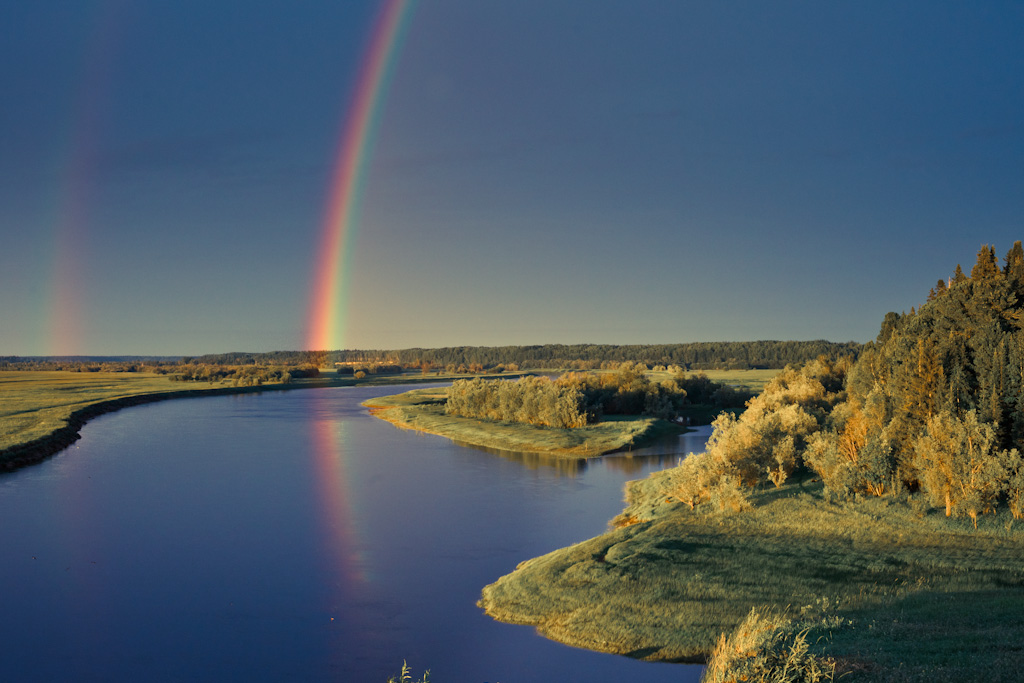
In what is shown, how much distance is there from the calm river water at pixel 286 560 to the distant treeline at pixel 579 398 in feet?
48.5

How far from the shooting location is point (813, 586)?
18750 millimetres

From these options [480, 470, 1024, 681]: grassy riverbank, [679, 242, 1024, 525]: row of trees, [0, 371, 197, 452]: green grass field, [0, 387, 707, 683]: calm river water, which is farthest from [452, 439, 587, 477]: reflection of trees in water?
[0, 371, 197, 452]: green grass field

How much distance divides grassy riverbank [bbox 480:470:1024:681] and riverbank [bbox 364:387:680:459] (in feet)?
94.3

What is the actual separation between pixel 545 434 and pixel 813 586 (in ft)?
136

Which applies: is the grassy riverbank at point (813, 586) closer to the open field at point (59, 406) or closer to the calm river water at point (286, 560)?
the calm river water at point (286, 560)

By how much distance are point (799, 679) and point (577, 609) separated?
814 cm

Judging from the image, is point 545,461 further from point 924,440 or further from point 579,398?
point 924,440

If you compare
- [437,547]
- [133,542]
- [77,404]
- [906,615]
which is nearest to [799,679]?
[906,615]

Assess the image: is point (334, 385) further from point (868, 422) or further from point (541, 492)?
point (868, 422)

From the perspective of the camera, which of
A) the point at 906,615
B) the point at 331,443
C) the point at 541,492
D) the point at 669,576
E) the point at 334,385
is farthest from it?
the point at 334,385

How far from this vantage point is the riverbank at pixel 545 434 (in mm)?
55375

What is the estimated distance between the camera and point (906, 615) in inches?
621

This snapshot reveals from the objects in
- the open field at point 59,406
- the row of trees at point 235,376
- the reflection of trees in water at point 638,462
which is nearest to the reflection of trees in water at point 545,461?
the reflection of trees in water at point 638,462

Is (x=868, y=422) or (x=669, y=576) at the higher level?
(x=868, y=422)
